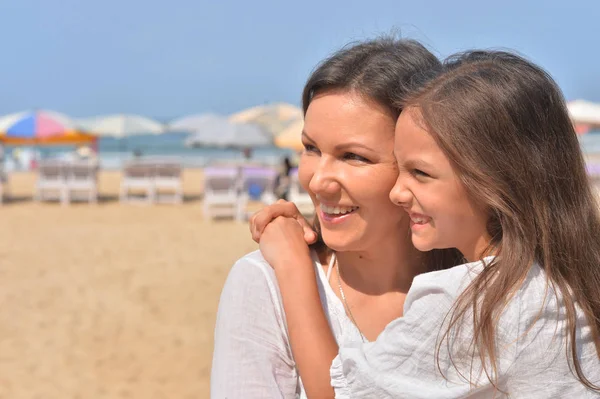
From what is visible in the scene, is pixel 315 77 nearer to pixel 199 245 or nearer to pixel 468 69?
pixel 468 69

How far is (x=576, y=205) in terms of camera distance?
1.76 m

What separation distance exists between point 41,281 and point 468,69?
7.66m

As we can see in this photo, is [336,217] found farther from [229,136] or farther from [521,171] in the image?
[229,136]

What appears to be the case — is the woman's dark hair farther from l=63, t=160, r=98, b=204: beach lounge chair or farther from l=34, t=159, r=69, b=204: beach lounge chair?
l=34, t=159, r=69, b=204: beach lounge chair

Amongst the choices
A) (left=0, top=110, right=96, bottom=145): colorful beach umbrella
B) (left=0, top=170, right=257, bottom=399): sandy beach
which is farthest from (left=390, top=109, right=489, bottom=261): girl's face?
(left=0, top=110, right=96, bottom=145): colorful beach umbrella

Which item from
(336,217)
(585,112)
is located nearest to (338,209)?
(336,217)

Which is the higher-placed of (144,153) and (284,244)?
(284,244)

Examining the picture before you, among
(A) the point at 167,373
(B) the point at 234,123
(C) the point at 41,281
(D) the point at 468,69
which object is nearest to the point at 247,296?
(D) the point at 468,69

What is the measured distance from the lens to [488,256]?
1726 mm

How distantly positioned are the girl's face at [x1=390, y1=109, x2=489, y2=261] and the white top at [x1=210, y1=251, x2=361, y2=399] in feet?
1.13

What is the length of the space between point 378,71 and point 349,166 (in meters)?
0.28

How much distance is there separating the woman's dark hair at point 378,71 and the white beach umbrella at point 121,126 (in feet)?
68.8

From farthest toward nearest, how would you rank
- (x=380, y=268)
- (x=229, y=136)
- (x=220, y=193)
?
(x=229, y=136) → (x=220, y=193) → (x=380, y=268)

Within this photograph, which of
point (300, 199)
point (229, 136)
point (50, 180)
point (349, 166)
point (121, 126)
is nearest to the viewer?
point (349, 166)
